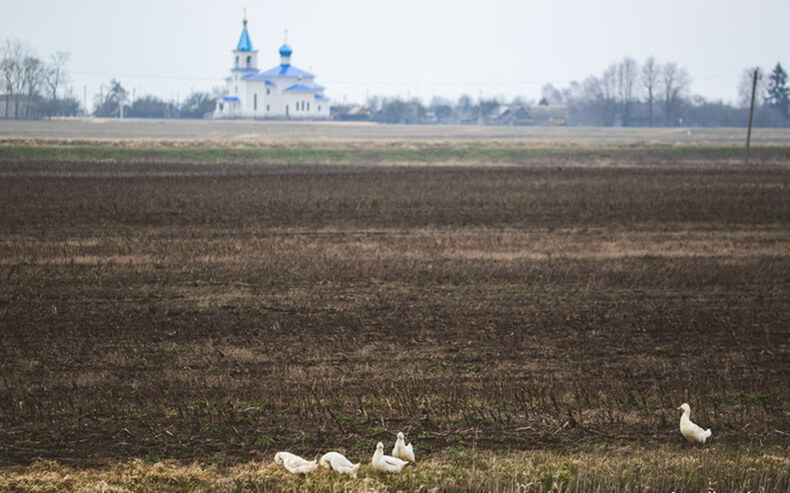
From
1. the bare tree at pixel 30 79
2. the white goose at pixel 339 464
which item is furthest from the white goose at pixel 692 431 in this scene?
the bare tree at pixel 30 79

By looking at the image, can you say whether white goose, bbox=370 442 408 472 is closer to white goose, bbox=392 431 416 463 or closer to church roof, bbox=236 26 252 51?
white goose, bbox=392 431 416 463

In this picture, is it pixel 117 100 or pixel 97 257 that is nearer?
pixel 97 257

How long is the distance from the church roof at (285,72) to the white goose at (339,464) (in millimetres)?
145168

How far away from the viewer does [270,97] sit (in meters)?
147

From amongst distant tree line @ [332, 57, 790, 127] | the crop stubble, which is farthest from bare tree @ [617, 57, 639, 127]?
Answer: the crop stubble

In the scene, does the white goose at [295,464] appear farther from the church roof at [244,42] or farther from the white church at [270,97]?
the church roof at [244,42]

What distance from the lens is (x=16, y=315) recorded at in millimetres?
15281

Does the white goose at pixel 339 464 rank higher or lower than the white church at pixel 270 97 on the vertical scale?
lower

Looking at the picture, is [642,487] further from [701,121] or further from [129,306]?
[701,121]

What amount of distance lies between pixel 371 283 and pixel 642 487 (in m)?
10.4

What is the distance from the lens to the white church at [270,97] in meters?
145

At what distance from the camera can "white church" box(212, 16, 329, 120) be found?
477 ft

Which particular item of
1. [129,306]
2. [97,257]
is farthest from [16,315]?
[97,257]

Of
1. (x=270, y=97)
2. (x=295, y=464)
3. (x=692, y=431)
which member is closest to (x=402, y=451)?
(x=295, y=464)
